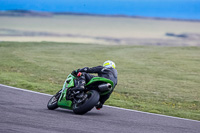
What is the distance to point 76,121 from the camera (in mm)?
7992

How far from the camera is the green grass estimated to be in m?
13.2

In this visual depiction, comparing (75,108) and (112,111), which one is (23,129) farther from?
(112,111)

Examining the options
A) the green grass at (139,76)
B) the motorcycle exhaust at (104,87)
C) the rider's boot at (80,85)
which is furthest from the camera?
the green grass at (139,76)

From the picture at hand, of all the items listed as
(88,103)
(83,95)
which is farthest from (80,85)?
(88,103)

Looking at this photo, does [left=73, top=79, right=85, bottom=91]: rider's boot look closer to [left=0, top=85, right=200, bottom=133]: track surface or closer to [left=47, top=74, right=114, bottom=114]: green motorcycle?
[left=47, top=74, right=114, bottom=114]: green motorcycle

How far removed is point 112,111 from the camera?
33.4 ft

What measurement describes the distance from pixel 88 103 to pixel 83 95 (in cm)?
28

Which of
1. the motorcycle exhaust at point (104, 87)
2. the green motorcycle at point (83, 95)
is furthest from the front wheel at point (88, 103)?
the motorcycle exhaust at point (104, 87)

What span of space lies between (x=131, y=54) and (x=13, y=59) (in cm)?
1089

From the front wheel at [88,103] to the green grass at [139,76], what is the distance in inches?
118

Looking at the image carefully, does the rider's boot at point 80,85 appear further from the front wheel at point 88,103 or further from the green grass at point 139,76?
the green grass at point 139,76

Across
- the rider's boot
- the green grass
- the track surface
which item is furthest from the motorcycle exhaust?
the green grass

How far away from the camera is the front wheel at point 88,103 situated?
335 inches

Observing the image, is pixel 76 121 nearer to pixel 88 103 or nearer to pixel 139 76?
pixel 88 103
